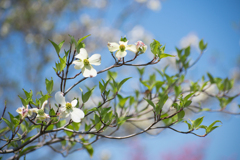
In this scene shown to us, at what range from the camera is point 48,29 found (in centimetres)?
292

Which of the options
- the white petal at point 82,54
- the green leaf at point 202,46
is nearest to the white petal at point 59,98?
the white petal at point 82,54

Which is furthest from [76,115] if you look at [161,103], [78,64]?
[161,103]

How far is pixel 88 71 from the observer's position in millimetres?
479

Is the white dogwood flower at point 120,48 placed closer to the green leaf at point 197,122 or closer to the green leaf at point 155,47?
the green leaf at point 155,47

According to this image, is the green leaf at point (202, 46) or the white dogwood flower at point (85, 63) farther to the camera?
the green leaf at point (202, 46)

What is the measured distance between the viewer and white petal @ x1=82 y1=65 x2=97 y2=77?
0.47 metres

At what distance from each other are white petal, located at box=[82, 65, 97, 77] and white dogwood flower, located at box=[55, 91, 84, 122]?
7 centimetres

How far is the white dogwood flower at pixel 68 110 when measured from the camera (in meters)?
0.46

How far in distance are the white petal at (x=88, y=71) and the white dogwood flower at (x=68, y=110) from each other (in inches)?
2.8

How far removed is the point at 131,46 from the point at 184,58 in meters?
0.38

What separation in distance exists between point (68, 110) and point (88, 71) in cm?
11

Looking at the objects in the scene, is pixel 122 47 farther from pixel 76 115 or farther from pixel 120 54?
A: pixel 76 115

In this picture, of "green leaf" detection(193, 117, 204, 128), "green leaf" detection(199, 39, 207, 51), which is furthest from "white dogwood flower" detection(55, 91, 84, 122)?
"green leaf" detection(199, 39, 207, 51)

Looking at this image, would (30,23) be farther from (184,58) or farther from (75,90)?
(184,58)
